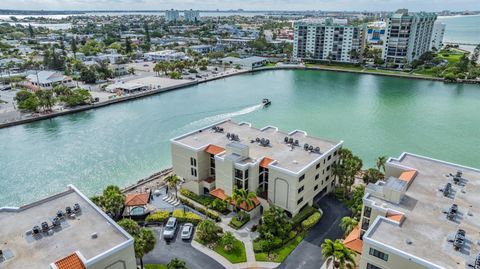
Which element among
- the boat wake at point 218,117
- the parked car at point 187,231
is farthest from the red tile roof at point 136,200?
the boat wake at point 218,117

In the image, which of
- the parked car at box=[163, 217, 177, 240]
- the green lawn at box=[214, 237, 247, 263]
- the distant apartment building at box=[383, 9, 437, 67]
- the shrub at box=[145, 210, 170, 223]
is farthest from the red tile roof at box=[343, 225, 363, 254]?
the distant apartment building at box=[383, 9, 437, 67]

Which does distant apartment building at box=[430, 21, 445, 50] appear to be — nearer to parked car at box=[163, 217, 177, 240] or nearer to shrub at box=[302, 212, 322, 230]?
shrub at box=[302, 212, 322, 230]

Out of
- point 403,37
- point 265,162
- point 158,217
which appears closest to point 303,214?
point 265,162

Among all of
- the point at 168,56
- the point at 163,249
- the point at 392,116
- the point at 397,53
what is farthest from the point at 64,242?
A: the point at 397,53

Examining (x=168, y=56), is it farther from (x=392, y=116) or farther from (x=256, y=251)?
(x=256, y=251)

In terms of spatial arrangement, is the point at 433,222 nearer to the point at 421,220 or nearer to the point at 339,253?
the point at 421,220
